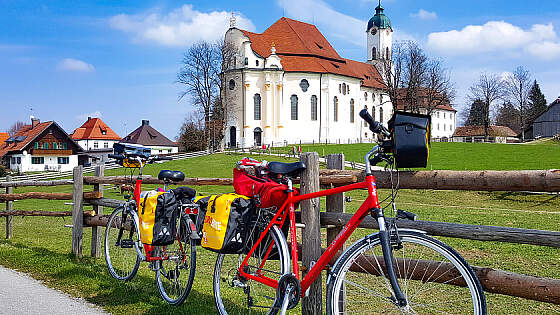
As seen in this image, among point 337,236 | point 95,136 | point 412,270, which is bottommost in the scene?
point 412,270

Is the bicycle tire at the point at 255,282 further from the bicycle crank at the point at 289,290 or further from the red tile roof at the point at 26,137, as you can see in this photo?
the red tile roof at the point at 26,137

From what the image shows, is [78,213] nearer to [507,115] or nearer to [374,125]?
[374,125]

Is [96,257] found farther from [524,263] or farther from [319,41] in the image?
[319,41]

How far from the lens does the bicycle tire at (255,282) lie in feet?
13.3

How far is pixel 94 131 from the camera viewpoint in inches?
3423

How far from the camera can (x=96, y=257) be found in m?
8.14

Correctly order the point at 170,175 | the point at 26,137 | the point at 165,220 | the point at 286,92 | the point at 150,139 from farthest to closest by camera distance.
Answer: the point at 150,139, the point at 26,137, the point at 286,92, the point at 170,175, the point at 165,220

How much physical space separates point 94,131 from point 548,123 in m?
72.5

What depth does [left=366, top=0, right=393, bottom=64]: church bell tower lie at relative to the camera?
87562 millimetres

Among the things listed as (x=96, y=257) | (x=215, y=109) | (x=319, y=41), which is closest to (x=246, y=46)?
(x=215, y=109)

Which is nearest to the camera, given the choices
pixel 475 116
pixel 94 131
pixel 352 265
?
pixel 352 265

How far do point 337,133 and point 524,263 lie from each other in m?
61.3

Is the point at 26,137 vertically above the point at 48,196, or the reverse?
the point at 26,137

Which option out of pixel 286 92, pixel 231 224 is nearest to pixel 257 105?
pixel 286 92
